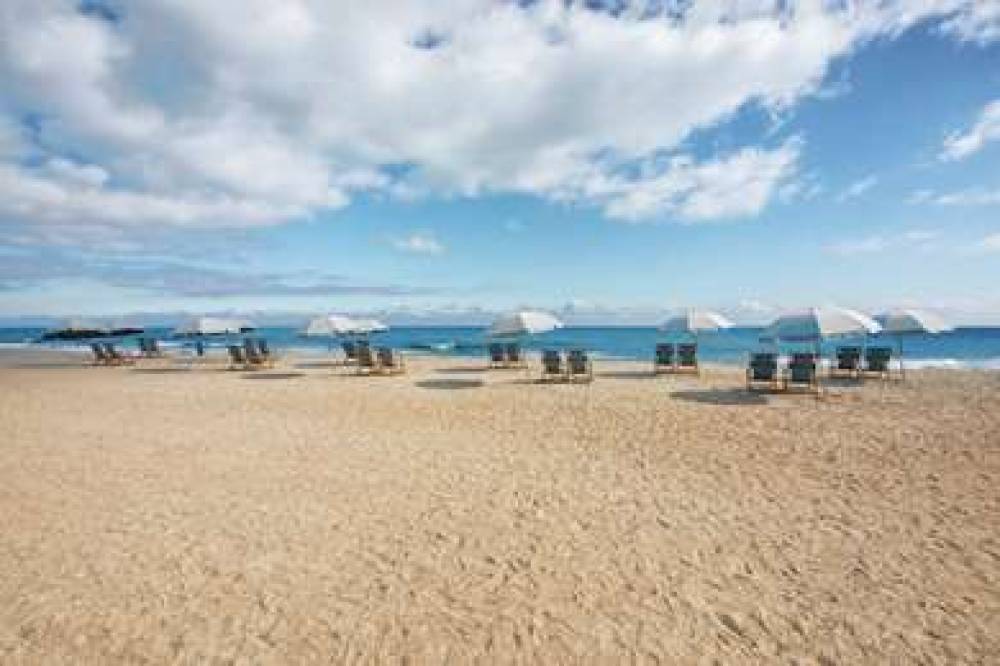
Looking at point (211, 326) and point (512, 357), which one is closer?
point (512, 357)

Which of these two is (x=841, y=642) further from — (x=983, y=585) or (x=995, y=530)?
(x=995, y=530)

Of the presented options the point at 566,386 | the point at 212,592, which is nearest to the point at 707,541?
the point at 212,592

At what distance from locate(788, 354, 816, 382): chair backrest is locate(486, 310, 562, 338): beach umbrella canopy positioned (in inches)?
241

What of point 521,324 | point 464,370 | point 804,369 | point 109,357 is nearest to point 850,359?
point 804,369

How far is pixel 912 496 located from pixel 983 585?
2.20m

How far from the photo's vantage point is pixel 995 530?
5.39 metres

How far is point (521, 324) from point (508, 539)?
34.5 feet

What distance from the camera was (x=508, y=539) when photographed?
5.37m

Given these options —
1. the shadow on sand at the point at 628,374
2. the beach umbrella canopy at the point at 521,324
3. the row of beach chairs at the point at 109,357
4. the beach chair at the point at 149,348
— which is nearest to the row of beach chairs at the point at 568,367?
the beach umbrella canopy at the point at 521,324

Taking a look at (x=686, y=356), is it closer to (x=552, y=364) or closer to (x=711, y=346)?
(x=552, y=364)

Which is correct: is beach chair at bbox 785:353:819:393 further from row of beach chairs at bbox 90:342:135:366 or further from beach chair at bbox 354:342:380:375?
row of beach chairs at bbox 90:342:135:366

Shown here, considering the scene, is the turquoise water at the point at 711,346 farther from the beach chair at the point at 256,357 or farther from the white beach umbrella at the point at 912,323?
the white beach umbrella at the point at 912,323

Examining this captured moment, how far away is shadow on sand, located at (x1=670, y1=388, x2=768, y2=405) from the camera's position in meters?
12.3

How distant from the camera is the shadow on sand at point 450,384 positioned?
607 inches
